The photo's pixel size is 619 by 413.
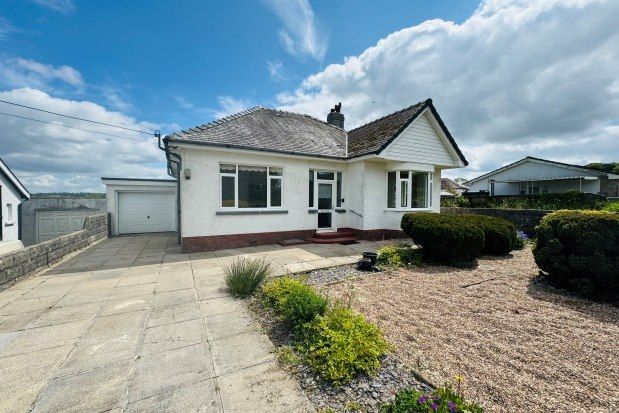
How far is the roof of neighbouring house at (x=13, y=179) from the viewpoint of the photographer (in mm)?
13392

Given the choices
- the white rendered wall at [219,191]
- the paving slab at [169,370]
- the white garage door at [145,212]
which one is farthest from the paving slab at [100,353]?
the white garage door at [145,212]

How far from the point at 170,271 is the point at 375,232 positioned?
26.9ft

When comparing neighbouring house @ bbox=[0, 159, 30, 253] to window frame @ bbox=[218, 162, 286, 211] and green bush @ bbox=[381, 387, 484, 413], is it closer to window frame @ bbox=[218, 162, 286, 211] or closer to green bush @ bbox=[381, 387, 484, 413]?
window frame @ bbox=[218, 162, 286, 211]

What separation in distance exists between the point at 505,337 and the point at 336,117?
601 inches

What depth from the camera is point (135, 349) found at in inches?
130

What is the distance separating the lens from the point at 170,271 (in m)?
6.80

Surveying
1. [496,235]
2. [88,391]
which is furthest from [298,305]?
[496,235]

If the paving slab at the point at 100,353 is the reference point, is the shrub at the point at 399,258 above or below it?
above

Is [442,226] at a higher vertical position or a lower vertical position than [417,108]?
lower

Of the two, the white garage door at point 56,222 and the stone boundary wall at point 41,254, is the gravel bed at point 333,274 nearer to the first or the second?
the stone boundary wall at point 41,254

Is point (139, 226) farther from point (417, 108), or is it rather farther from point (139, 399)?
point (417, 108)

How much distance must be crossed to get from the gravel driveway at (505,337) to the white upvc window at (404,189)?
5.99 meters

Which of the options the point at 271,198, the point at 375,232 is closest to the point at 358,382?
the point at 271,198

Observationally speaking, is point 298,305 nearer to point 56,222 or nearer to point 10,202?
point 10,202
